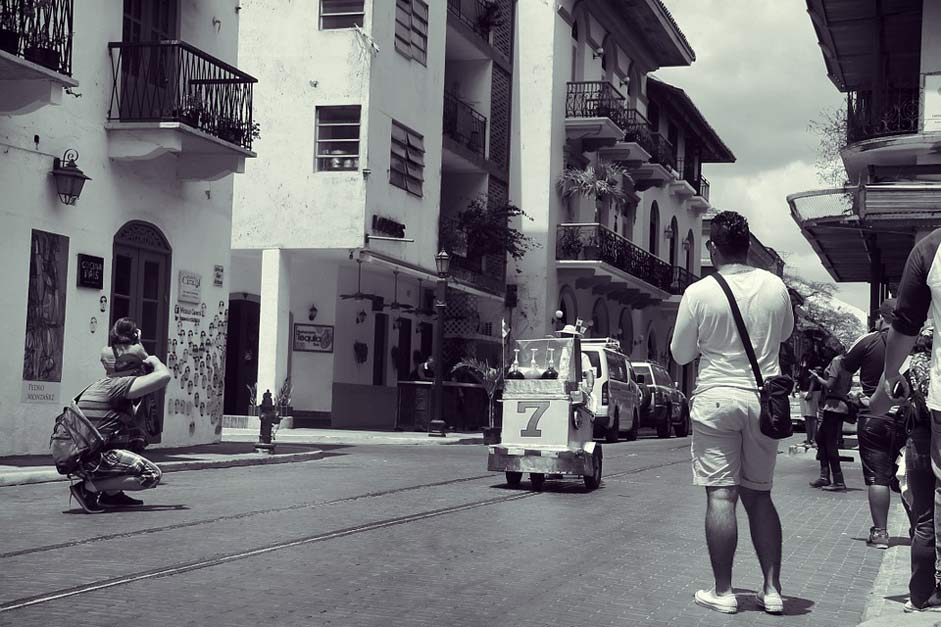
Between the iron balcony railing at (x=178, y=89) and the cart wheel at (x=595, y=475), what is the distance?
8114 millimetres

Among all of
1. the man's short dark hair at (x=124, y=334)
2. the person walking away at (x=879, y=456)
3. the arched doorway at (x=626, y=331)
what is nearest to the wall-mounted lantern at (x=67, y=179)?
the man's short dark hair at (x=124, y=334)

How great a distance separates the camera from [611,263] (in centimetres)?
4075

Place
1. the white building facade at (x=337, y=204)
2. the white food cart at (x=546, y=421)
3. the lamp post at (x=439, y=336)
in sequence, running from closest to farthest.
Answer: the white food cart at (x=546, y=421)
the white building facade at (x=337, y=204)
the lamp post at (x=439, y=336)

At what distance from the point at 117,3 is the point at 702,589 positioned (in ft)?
46.0

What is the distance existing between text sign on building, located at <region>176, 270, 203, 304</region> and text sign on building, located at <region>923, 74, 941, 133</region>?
12.7m

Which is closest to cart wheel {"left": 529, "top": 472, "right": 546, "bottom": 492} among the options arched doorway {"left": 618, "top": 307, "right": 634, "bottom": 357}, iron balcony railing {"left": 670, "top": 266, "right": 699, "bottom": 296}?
arched doorway {"left": 618, "top": 307, "right": 634, "bottom": 357}

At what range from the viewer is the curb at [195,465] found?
13.8 m

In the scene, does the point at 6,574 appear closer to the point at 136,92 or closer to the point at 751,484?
the point at 751,484

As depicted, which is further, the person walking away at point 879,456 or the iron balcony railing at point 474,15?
the iron balcony railing at point 474,15

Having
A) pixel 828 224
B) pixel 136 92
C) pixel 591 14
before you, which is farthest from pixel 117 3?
pixel 591 14

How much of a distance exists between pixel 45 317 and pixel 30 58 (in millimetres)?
3318

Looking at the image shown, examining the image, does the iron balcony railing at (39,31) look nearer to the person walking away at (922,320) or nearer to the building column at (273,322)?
the building column at (273,322)

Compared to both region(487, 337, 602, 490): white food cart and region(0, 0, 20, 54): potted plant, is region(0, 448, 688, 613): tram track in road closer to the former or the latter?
region(487, 337, 602, 490): white food cart

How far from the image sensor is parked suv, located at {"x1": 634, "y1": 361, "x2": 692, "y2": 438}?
3266 centimetres
